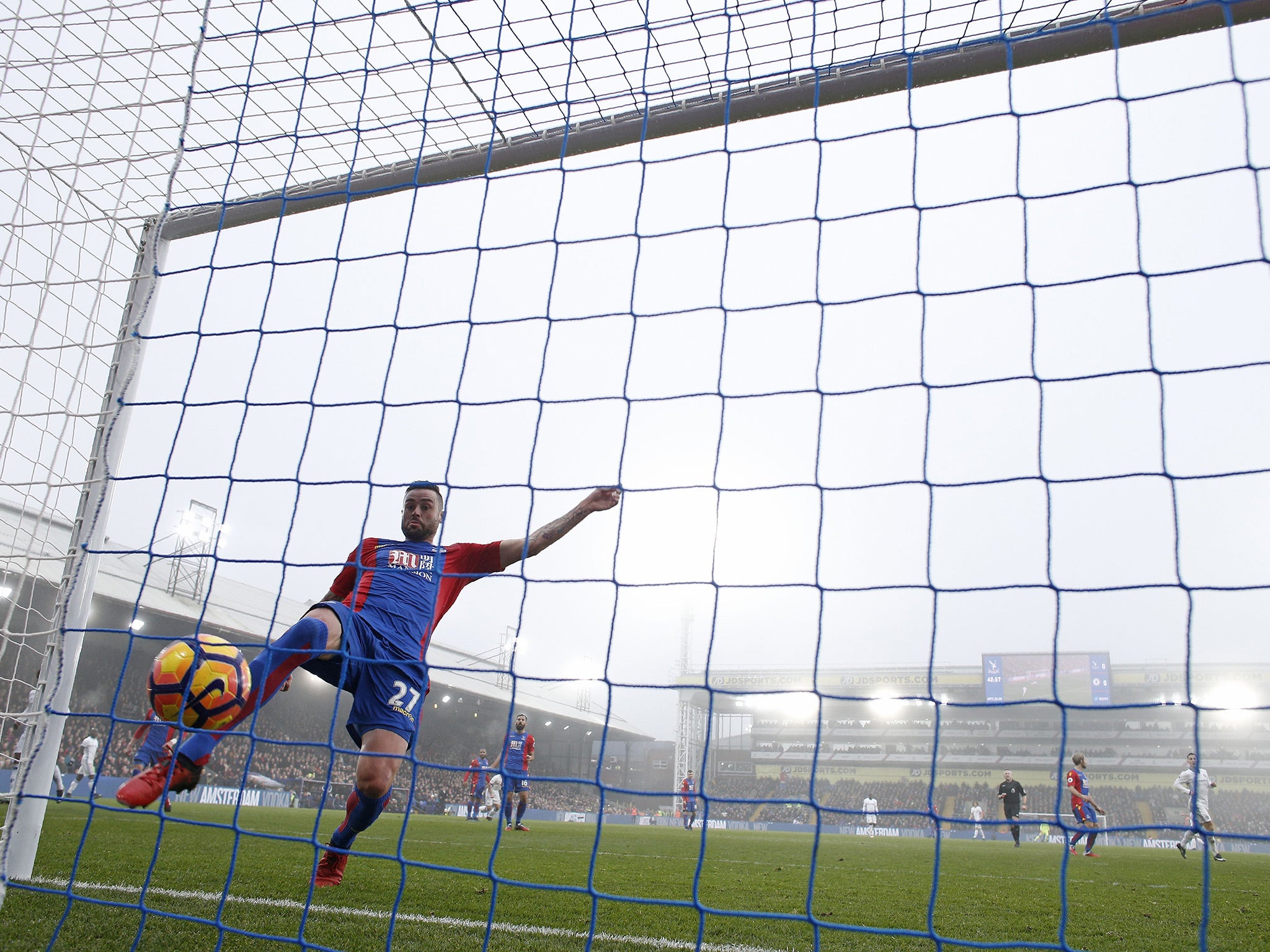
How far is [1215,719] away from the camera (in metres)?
39.7

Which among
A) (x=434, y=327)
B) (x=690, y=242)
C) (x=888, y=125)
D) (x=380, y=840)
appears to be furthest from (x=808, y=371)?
(x=380, y=840)

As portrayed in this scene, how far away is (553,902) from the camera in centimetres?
421

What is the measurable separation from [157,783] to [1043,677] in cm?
4290

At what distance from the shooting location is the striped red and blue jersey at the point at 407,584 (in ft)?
12.7

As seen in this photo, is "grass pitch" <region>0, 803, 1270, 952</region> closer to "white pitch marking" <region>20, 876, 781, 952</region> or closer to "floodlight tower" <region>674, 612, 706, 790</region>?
"white pitch marking" <region>20, 876, 781, 952</region>

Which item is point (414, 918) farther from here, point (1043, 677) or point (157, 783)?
point (1043, 677)

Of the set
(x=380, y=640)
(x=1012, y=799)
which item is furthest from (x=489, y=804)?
(x=380, y=640)

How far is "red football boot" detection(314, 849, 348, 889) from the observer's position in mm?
4137

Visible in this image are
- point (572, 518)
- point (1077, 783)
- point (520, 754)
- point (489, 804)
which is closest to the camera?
point (572, 518)

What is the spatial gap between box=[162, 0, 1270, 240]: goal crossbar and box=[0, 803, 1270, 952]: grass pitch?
9.65 ft

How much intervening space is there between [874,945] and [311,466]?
3.05m

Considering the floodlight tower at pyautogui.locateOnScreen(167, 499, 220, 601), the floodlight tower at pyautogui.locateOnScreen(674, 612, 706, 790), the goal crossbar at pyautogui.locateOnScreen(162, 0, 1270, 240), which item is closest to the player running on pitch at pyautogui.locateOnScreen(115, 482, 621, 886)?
the goal crossbar at pyautogui.locateOnScreen(162, 0, 1270, 240)

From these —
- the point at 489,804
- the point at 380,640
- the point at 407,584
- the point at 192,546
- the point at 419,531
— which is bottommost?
the point at 489,804

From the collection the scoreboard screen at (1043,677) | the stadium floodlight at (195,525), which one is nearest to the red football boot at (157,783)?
the stadium floodlight at (195,525)
